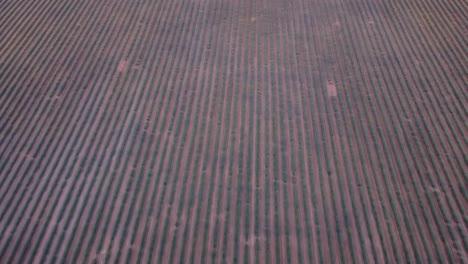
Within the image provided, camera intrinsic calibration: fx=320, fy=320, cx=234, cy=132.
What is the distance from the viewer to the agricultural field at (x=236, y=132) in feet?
16.1

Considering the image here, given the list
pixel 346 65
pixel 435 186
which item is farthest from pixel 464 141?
pixel 346 65

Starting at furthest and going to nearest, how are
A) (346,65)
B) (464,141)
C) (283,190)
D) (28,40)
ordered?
(28,40)
(346,65)
(464,141)
(283,190)

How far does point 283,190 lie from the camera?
5406 mm

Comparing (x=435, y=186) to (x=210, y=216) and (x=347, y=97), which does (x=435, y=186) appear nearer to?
(x=347, y=97)

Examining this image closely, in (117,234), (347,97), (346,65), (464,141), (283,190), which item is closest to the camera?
(117,234)

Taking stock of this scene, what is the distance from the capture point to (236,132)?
6215 mm

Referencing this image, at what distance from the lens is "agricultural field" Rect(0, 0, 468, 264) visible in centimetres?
492

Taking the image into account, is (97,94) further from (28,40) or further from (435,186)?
(435,186)

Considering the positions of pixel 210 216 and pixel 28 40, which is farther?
pixel 28 40

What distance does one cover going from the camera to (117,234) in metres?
4.99

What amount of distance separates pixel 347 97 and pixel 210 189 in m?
3.45

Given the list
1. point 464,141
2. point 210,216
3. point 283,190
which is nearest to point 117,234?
point 210,216

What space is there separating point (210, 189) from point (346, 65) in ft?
14.0

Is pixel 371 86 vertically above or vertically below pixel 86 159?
above
